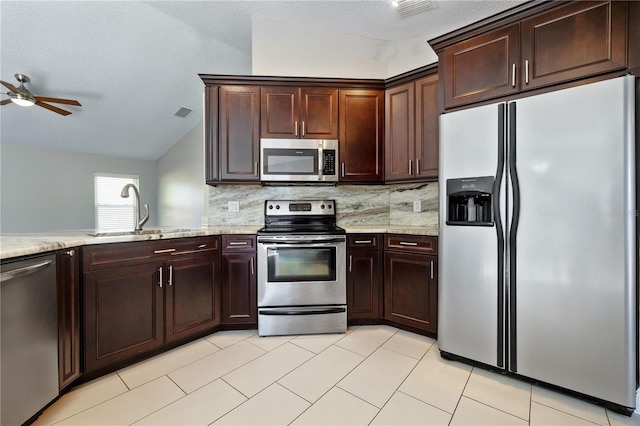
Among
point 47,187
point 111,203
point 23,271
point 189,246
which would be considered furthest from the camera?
point 111,203

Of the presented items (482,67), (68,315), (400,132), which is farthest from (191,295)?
(482,67)

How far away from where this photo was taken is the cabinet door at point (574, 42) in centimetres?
147

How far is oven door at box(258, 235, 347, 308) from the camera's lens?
239cm

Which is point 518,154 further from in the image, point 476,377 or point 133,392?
point 133,392

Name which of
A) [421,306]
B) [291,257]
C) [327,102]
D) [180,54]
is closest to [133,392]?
[291,257]

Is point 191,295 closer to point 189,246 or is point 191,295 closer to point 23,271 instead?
point 189,246

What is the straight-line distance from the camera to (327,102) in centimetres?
274

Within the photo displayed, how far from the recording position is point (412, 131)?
103 inches

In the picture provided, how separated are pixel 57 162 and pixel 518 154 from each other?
7256mm

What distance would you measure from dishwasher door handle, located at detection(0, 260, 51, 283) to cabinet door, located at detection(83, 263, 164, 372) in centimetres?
28

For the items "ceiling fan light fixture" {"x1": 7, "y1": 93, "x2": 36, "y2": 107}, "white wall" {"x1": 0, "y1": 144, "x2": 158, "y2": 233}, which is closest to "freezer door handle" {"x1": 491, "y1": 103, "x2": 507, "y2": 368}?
"ceiling fan light fixture" {"x1": 7, "y1": 93, "x2": 36, "y2": 107}

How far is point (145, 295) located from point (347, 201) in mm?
2054

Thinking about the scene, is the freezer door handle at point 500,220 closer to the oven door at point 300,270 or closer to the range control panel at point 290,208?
the oven door at point 300,270

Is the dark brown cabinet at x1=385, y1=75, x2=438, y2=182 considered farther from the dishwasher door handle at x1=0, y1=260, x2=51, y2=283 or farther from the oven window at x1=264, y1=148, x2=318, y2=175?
the dishwasher door handle at x1=0, y1=260, x2=51, y2=283
